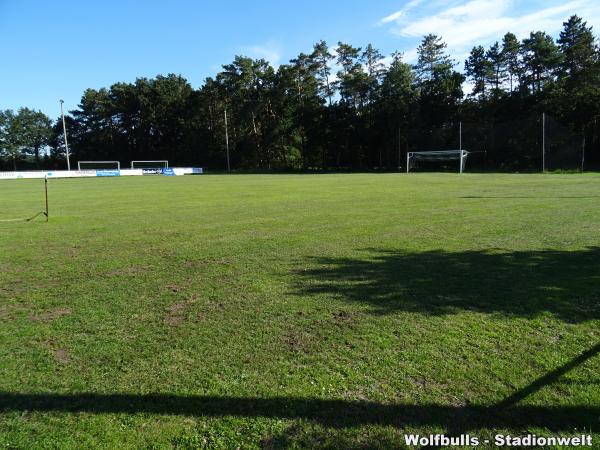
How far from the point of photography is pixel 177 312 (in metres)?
4.87

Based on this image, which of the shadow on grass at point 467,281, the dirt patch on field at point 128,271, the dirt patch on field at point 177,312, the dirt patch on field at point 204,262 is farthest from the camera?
the dirt patch on field at point 204,262

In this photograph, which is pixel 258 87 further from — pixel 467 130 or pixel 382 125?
pixel 467 130

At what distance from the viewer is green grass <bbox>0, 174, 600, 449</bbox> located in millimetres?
2848

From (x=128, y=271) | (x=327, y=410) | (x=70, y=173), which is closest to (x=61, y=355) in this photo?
(x=327, y=410)

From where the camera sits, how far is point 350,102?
71.6 m

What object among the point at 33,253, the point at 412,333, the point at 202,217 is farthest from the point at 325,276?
the point at 202,217

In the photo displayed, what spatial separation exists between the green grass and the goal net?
42.8 meters

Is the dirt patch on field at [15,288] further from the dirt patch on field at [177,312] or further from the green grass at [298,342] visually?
the dirt patch on field at [177,312]

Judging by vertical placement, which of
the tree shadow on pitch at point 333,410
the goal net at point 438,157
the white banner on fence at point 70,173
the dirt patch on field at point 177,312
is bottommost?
the tree shadow on pitch at point 333,410

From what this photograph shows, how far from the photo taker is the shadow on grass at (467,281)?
15.8 feet

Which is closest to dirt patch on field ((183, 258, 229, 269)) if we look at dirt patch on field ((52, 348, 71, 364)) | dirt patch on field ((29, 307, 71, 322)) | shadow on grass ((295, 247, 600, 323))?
shadow on grass ((295, 247, 600, 323))

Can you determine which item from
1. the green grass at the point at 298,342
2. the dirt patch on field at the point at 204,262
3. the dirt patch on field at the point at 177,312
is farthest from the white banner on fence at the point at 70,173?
the dirt patch on field at the point at 177,312

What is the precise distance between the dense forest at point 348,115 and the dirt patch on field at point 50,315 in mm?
45874

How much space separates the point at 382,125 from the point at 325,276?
61077mm
